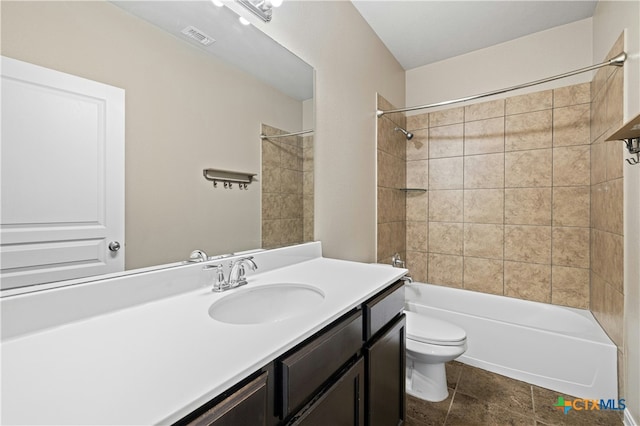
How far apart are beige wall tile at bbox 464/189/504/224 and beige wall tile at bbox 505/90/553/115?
27.3 inches

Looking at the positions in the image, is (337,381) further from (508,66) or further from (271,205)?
(508,66)

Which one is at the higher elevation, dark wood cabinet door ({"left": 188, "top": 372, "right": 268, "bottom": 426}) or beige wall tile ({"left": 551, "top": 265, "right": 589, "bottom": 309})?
dark wood cabinet door ({"left": 188, "top": 372, "right": 268, "bottom": 426})

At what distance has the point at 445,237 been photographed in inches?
109

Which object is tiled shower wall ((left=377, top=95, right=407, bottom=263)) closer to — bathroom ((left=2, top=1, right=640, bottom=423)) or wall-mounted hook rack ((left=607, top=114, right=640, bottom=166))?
bathroom ((left=2, top=1, right=640, bottom=423))

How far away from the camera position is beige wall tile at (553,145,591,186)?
7.18 feet

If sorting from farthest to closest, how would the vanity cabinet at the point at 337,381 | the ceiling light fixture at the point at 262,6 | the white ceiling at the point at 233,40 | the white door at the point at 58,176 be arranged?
the ceiling light fixture at the point at 262,6 → the white ceiling at the point at 233,40 → the white door at the point at 58,176 → the vanity cabinet at the point at 337,381

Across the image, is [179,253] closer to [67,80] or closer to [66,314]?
[66,314]

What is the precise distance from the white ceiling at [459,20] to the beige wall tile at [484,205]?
4.22ft

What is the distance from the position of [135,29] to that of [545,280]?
3.01m

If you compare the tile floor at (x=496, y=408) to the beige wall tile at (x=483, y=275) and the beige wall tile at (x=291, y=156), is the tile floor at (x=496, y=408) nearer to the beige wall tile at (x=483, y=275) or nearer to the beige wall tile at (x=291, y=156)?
the beige wall tile at (x=483, y=275)

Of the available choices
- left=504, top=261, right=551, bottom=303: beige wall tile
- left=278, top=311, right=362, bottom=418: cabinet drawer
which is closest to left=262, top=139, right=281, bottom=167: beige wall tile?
left=278, top=311, right=362, bottom=418: cabinet drawer

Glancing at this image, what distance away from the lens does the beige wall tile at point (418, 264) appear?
9.37 ft

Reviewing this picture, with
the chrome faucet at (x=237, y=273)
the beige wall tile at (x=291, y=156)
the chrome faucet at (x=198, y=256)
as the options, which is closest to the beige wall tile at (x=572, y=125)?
the beige wall tile at (x=291, y=156)

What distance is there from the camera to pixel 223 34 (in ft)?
3.83
